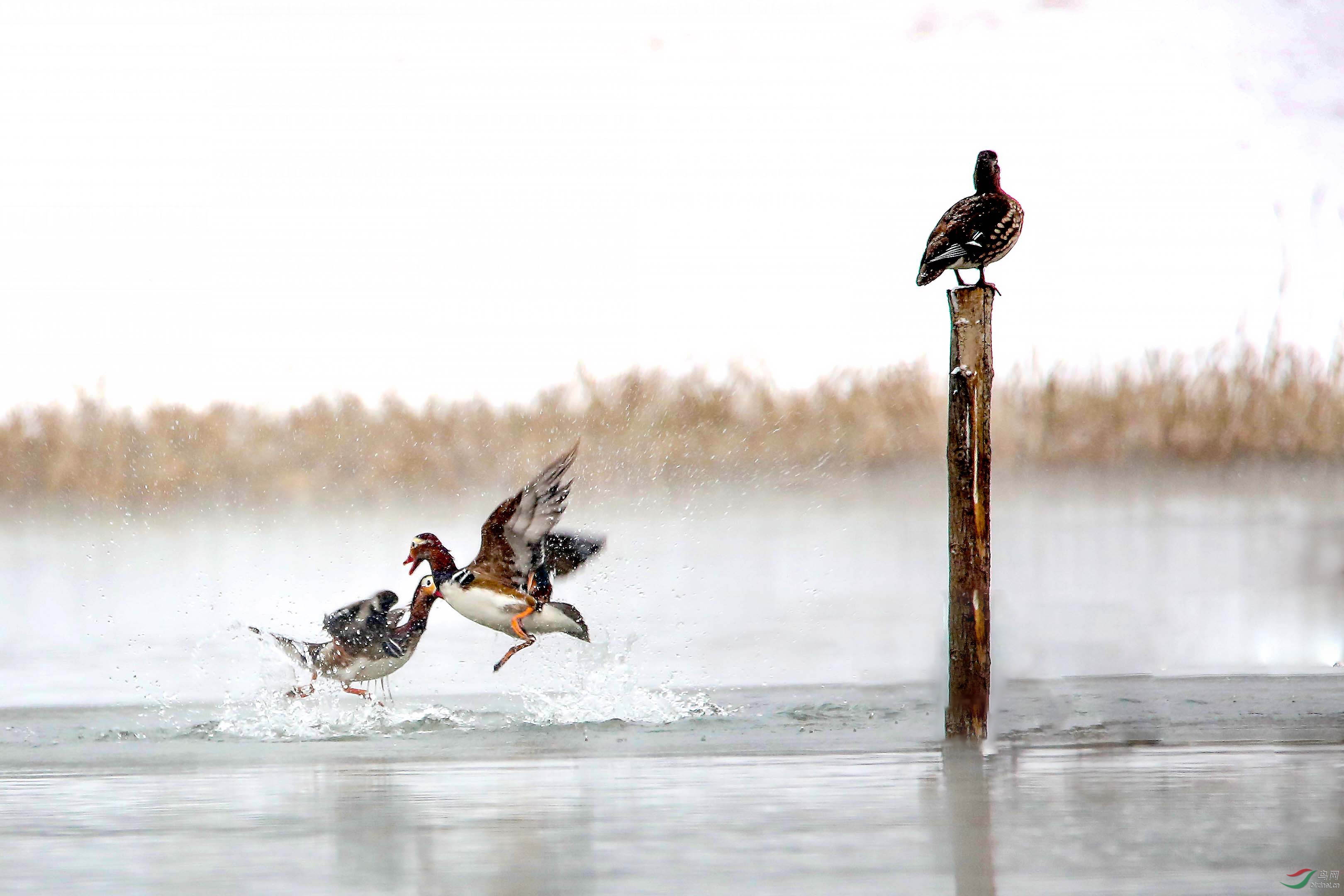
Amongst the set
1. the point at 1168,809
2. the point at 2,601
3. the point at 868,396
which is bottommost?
the point at 1168,809

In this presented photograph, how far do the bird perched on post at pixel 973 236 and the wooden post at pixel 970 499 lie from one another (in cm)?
24

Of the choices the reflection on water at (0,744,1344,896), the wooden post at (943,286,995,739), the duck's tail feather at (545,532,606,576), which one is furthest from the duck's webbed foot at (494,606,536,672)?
the wooden post at (943,286,995,739)

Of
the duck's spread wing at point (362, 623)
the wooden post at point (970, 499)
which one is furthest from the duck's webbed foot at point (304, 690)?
the wooden post at point (970, 499)

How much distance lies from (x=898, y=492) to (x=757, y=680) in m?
7.21

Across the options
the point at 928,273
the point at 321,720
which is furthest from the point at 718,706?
the point at 928,273

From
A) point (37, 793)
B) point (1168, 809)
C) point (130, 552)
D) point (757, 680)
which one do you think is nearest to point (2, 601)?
point (130, 552)

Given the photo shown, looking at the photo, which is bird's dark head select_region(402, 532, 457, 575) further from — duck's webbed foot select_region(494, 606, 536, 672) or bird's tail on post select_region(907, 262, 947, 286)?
bird's tail on post select_region(907, 262, 947, 286)

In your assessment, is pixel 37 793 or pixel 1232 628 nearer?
pixel 37 793

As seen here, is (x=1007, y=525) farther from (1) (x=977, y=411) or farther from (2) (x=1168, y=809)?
(2) (x=1168, y=809)

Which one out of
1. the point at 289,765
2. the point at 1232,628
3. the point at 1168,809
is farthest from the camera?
the point at 1232,628

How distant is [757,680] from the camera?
34.2 feet

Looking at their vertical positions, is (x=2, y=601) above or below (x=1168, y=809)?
above

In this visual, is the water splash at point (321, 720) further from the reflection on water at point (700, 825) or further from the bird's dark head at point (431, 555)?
the reflection on water at point (700, 825)

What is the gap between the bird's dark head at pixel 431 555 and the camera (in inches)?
358
